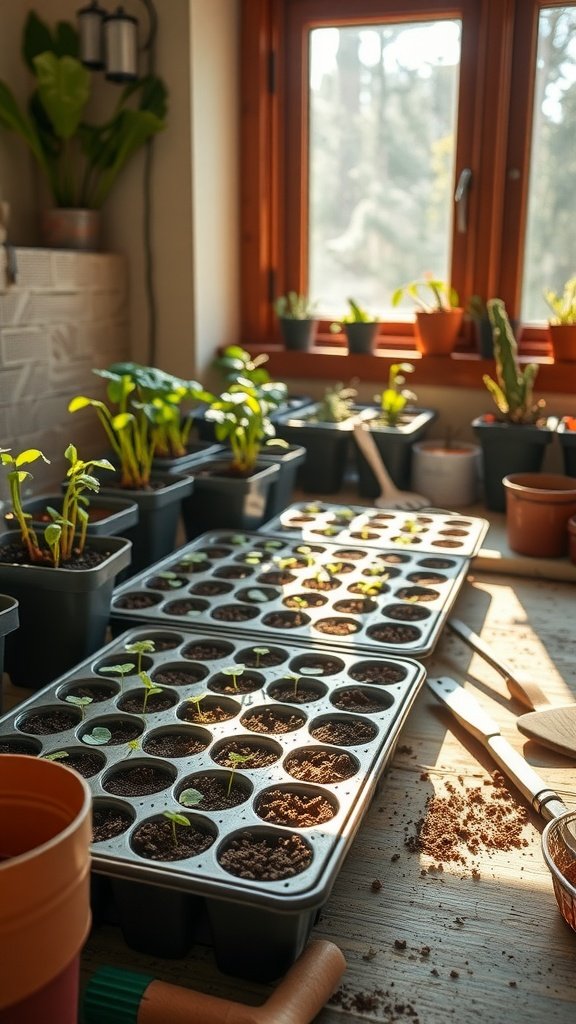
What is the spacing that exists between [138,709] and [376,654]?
0.46 metres

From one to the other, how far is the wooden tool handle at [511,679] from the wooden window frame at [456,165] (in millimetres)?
1283

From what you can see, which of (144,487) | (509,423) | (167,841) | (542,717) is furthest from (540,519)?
(167,841)

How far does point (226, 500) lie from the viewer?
98.7 inches

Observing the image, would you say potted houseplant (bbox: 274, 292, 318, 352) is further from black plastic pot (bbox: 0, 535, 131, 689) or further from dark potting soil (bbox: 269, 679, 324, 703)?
dark potting soil (bbox: 269, 679, 324, 703)

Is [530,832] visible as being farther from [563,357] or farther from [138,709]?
[563,357]

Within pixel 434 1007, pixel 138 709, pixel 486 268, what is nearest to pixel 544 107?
pixel 486 268

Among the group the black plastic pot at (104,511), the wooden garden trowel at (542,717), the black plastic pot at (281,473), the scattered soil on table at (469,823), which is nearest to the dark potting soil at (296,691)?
the scattered soil on table at (469,823)

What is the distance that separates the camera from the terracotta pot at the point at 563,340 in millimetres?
2984

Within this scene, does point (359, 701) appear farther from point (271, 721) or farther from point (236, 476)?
point (236, 476)

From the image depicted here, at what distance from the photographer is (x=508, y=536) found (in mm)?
2615

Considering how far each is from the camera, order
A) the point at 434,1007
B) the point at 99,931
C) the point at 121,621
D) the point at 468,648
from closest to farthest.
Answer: the point at 434,1007, the point at 99,931, the point at 121,621, the point at 468,648

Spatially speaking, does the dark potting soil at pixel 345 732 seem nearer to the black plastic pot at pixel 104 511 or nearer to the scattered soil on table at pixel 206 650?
the scattered soil on table at pixel 206 650

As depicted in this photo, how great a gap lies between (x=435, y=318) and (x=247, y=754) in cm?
206

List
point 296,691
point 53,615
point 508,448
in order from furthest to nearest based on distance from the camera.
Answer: point 508,448
point 53,615
point 296,691
